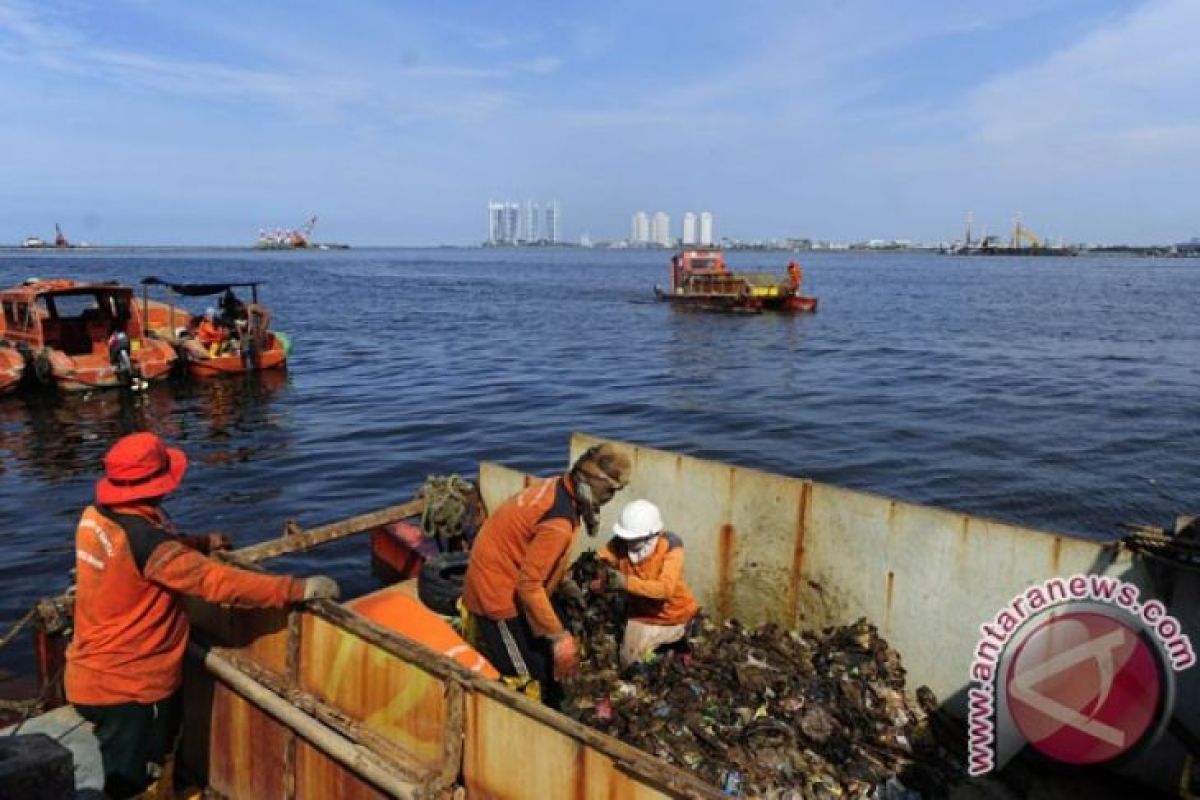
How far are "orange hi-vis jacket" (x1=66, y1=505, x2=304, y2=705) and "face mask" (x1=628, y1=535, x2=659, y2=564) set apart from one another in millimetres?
2263

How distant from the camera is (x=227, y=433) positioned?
1716 centimetres

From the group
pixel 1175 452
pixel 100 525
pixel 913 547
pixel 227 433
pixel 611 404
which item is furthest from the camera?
pixel 611 404

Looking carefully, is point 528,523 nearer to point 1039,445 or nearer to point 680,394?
point 1039,445

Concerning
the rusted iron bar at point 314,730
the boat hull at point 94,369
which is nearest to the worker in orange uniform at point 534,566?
the rusted iron bar at point 314,730

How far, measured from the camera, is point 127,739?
3984mm

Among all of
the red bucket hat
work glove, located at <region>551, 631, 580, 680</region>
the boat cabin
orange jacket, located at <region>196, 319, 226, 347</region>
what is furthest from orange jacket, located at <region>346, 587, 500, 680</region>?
orange jacket, located at <region>196, 319, 226, 347</region>

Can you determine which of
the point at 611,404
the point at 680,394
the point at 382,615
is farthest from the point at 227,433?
the point at 382,615

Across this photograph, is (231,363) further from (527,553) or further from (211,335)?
(527,553)

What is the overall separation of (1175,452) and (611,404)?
12.0 metres

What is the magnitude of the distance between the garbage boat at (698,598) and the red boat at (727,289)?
3457 centimetres

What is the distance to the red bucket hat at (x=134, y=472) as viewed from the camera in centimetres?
363

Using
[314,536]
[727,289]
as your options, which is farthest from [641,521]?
[727,289]

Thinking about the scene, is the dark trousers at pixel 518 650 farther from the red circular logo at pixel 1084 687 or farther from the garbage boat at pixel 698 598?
the red circular logo at pixel 1084 687

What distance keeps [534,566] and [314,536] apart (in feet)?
7.77
